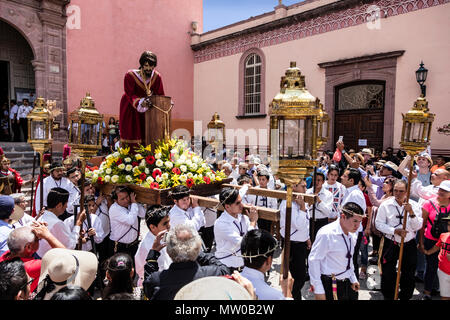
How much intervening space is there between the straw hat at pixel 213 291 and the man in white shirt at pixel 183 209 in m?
1.70

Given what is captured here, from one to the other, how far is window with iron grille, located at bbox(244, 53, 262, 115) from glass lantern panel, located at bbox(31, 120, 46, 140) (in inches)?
476

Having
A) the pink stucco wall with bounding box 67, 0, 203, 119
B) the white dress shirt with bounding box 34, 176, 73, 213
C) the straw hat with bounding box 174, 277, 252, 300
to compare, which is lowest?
the white dress shirt with bounding box 34, 176, 73, 213

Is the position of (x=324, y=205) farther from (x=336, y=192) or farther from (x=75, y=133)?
(x=75, y=133)

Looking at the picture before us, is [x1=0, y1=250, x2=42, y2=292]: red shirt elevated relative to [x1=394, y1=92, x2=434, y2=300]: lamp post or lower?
lower

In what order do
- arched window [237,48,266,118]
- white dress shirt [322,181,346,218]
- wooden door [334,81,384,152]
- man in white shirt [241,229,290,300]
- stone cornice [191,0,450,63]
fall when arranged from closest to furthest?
man in white shirt [241,229,290,300], white dress shirt [322,181,346,218], stone cornice [191,0,450,63], wooden door [334,81,384,152], arched window [237,48,266,118]

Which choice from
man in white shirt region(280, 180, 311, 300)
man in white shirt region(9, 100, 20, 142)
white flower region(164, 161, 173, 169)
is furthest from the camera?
man in white shirt region(9, 100, 20, 142)

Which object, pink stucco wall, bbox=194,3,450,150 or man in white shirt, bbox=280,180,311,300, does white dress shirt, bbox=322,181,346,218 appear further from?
pink stucco wall, bbox=194,3,450,150

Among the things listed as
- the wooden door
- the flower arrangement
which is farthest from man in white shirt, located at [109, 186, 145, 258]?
the wooden door

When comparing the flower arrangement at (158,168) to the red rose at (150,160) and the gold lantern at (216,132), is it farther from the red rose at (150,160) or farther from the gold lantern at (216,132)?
the gold lantern at (216,132)

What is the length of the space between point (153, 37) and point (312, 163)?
16.4 metres

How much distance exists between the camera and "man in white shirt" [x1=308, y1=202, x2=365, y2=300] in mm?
3441

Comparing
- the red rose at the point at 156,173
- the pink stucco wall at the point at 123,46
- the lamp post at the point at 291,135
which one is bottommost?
the red rose at the point at 156,173

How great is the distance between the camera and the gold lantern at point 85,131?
12.7 feet

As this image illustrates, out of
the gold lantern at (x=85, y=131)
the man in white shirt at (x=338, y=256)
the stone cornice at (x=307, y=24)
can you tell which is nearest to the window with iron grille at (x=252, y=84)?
the stone cornice at (x=307, y=24)
